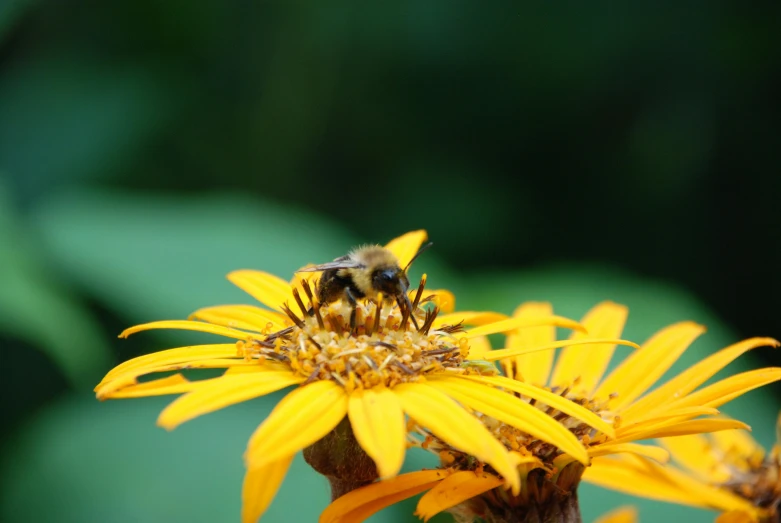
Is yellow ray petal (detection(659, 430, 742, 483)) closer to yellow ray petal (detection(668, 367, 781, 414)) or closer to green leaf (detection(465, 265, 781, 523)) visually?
yellow ray petal (detection(668, 367, 781, 414))

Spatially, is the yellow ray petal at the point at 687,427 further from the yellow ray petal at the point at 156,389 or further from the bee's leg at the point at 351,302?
the yellow ray petal at the point at 156,389

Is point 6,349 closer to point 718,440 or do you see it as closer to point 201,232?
point 201,232

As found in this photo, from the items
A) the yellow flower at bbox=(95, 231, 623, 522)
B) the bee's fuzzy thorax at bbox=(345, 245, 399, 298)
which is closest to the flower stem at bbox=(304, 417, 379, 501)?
the yellow flower at bbox=(95, 231, 623, 522)

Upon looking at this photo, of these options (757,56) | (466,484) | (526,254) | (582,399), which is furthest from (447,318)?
(757,56)

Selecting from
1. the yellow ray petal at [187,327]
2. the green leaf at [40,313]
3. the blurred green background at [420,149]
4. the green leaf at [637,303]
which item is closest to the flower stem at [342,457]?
the yellow ray petal at [187,327]

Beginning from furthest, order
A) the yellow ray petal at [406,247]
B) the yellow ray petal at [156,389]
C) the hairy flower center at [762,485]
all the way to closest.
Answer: the hairy flower center at [762,485]
the yellow ray petal at [406,247]
the yellow ray petal at [156,389]

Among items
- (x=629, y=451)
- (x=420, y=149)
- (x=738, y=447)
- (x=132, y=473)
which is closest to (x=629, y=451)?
Answer: (x=629, y=451)
